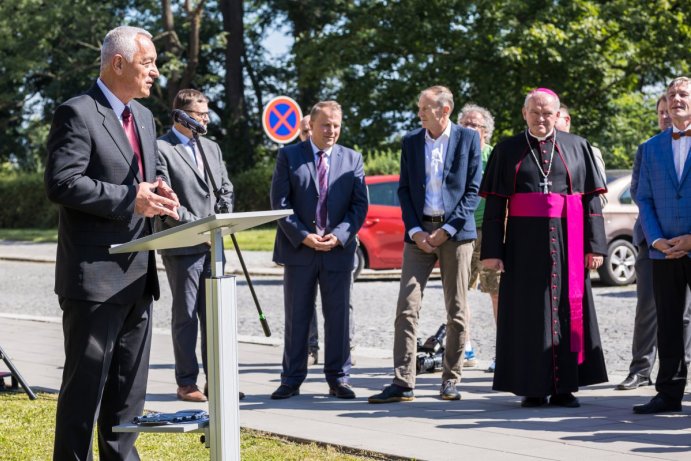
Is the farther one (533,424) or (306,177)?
(306,177)

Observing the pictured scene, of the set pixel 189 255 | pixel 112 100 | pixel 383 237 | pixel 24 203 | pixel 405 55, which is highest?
pixel 405 55

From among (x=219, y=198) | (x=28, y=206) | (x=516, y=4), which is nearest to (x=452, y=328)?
(x=219, y=198)

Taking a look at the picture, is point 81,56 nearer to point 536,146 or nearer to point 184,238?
point 536,146

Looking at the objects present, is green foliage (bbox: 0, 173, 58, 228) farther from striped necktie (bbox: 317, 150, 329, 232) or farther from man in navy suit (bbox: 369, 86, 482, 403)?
man in navy suit (bbox: 369, 86, 482, 403)

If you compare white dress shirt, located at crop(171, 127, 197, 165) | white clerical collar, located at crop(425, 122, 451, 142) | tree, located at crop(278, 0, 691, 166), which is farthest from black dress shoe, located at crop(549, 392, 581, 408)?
tree, located at crop(278, 0, 691, 166)

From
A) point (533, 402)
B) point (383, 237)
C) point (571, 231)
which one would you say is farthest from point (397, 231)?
point (533, 402)

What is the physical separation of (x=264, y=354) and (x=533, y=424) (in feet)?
13.1

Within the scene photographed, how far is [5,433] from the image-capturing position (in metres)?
6.85

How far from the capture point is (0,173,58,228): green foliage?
44125 mm

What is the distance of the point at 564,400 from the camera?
311 inches

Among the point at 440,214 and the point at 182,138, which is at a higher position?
the point at 182,138

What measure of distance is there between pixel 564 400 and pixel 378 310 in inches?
262

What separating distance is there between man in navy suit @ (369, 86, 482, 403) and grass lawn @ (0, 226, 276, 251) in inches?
715

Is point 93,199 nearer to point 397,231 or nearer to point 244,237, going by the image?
point 397,231
